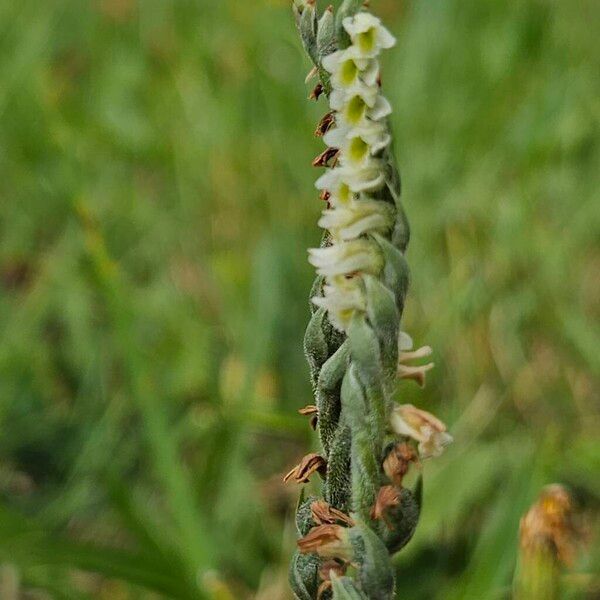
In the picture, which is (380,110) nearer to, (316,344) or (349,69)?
(349,69)

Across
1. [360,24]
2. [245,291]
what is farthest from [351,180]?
[245,291]

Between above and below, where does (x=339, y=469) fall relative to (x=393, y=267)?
below

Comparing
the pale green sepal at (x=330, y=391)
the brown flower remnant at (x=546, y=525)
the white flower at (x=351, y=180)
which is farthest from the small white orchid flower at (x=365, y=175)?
the brown flower remnant at (x=546, y=525)

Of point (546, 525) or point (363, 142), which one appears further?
point (546, 525)

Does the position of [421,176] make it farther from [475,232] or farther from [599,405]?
[599,405]

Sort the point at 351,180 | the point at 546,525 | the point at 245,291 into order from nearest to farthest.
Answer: the point at 351,180 → the point at 546,525 → the point at 245,291

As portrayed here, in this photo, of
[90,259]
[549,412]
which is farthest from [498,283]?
[90,259]

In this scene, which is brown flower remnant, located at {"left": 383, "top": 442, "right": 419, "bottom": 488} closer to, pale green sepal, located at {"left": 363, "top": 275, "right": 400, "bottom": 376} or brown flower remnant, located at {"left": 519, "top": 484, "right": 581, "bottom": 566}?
pale green sepal, located at {"left": 363, "top": 275, "right": 400, "bottom": 376}
